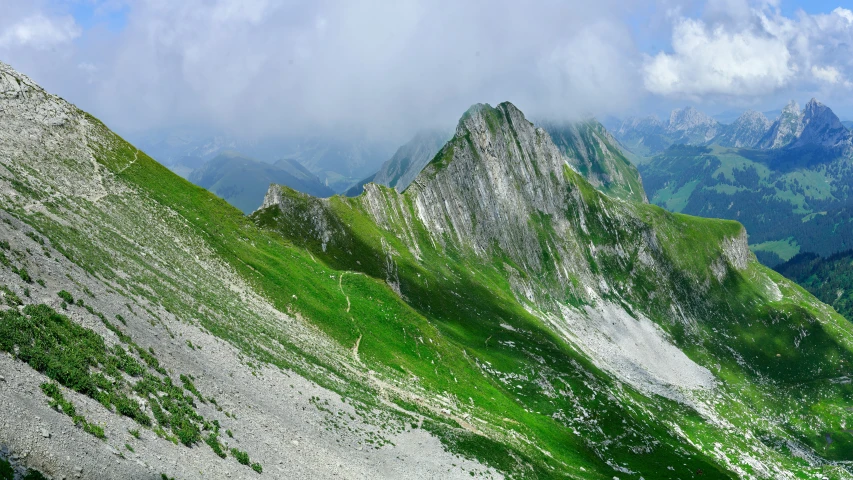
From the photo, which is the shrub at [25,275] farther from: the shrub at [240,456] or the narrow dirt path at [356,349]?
the narrow dirt path at [356,349]

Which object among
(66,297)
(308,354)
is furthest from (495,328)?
(66,297)

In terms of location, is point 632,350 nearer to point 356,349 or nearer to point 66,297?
point 356,349

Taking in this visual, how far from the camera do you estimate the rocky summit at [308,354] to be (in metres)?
26.0

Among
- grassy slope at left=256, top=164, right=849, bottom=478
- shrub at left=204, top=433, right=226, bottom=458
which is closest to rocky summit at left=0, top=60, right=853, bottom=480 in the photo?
shrub at left=204, top=433, right=226, bottom=458

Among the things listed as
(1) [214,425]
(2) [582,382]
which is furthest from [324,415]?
(2) [582,382]

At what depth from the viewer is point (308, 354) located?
188ft

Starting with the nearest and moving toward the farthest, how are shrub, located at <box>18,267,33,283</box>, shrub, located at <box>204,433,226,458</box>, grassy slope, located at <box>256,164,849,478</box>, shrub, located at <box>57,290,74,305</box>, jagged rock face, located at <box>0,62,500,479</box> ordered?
jagged rock face, located at <box>0,62,500,479</box>, shrub, located at <box>204,433,226,458</box>, shrub, located at <box>18,267,33,283</box>, shrub, located at <box>57,290,74,305</box>, grassy slope, located at <box>256,164,849,478</box>

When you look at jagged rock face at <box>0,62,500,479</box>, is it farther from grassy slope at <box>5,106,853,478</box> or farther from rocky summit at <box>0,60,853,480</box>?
grassy slope at <box>5,106,853,478</box>

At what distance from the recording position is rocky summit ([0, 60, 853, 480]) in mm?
25953

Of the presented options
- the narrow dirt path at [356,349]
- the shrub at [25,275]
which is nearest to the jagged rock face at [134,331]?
the shrub at [25,275]

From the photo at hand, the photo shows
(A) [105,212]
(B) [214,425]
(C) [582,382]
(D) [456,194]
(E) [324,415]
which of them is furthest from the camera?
(D) [456,194]

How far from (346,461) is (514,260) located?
156 meters

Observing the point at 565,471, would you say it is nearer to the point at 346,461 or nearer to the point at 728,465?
the point at 346,461

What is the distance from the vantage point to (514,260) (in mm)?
185750
